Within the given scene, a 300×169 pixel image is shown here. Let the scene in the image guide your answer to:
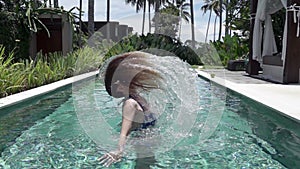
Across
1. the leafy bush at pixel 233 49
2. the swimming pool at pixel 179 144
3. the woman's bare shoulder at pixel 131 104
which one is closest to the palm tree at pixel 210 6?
the leafy bush at pixel 233 49

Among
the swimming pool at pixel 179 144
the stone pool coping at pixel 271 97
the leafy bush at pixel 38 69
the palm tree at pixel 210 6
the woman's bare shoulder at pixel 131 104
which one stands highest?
the palm tree at pixel 210 6

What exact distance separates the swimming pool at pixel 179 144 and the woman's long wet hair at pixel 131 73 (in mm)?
885

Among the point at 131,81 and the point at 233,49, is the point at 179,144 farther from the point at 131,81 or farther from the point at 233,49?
the point at 233,49

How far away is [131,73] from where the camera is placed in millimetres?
2684

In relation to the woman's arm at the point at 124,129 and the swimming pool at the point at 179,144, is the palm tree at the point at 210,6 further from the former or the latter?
the woman's arm at the point at 124,129

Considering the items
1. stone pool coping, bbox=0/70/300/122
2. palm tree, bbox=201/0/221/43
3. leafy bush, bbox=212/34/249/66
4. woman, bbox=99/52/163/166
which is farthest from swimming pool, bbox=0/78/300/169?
palm tree, bbox=201/0/221/43

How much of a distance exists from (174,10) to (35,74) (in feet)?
102

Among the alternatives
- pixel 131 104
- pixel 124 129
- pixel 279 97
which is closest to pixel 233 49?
pixel 279 97

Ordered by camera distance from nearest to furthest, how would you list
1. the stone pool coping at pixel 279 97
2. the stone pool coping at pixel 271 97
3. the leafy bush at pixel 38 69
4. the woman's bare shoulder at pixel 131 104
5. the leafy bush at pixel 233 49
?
the woman's bare shoulder at pixel 131 104
the stone pool coping at pixel 279 97
the stone pool coping at pixel 271 97
the leafy bush at pixel 38 69
the leafy bush at pixel 233 49

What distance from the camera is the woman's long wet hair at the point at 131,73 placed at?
8.81 feet

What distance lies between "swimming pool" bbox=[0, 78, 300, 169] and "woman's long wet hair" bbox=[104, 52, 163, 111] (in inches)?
34.8

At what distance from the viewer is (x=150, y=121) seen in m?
3.05

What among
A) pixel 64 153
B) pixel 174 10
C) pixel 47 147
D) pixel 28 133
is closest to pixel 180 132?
pixel 64 153

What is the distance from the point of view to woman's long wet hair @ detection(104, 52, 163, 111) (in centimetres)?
269
